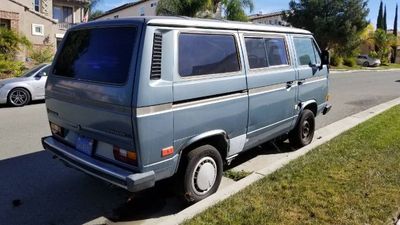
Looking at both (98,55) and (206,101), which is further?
(206,101)

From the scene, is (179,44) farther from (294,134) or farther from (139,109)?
(294,134)

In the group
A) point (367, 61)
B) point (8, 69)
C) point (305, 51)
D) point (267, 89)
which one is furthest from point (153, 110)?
point (367, 61)

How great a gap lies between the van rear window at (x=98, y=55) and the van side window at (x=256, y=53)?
5.75 feet

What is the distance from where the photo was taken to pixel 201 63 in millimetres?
4422

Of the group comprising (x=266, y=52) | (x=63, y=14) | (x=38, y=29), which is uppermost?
(x=63, y=14)

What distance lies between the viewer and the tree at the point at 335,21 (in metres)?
39.1

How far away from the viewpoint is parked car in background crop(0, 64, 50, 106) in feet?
38.1

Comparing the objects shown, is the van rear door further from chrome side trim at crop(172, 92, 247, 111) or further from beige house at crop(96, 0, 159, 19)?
beige house at crop(96, 0, 159, 19)

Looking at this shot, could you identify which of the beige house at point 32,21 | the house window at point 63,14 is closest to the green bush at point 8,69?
the beige house at point 32,21

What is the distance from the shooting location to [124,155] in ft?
13.0

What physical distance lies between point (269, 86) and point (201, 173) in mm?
1664

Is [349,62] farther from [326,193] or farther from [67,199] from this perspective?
[67,199]

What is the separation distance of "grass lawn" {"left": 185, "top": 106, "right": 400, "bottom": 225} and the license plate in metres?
1.34

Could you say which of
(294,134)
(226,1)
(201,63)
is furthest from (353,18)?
(201,63)
